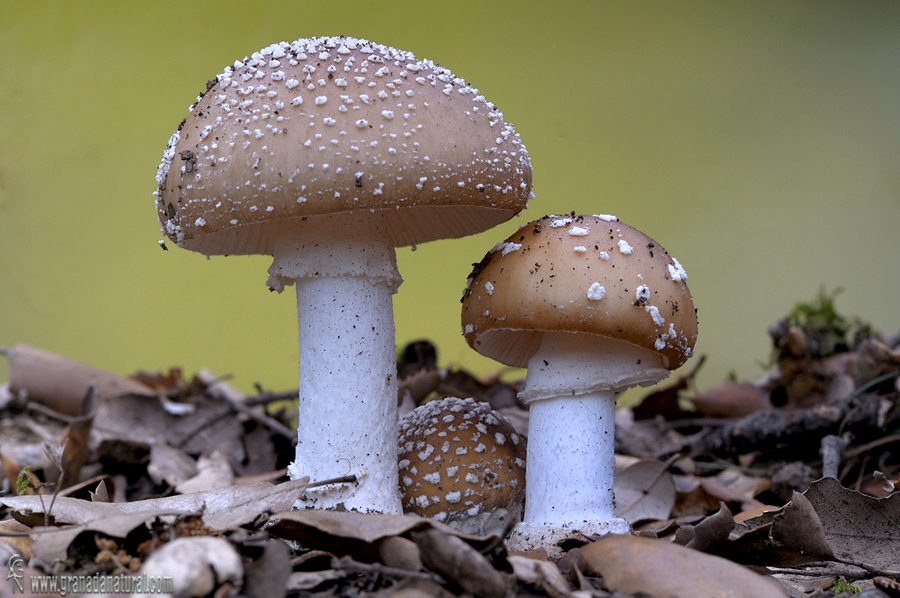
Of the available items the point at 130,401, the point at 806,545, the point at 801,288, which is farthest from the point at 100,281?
the point at 801,288

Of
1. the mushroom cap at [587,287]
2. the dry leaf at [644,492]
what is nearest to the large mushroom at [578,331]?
the mushroom cap at [587,287]

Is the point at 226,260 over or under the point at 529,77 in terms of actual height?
under

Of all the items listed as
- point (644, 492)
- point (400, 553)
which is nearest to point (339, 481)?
point (400, 553)

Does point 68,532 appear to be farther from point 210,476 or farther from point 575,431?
point 575,431

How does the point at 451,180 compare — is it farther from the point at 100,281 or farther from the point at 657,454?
the point at 100,281

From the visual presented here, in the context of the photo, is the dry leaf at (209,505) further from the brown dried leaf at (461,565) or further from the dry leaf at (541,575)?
the dry leaf at (541,575)

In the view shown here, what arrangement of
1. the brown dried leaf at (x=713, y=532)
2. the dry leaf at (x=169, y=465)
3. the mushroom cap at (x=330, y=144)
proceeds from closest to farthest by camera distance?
the brown dried leaf at (x=713, y=532)
the mushroom cap at (x=330, y=144)
the dry leaf at (x=169, y=465)

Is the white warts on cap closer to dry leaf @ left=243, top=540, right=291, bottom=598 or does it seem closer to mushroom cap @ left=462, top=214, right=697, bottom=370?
mushroom cap @ left=462, top=214, right=697, bottom=370
